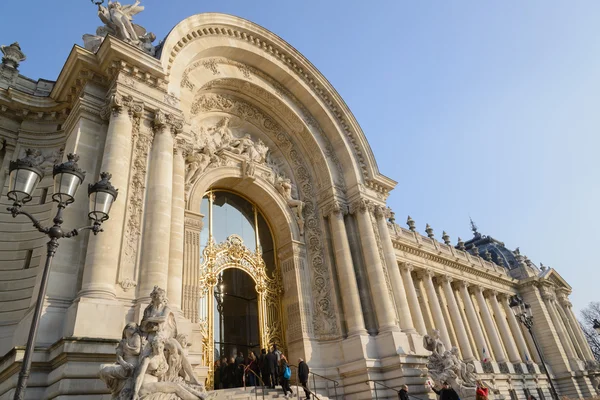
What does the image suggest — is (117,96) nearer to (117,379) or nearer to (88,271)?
(88,271)

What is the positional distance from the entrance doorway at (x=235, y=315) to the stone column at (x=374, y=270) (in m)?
3.99

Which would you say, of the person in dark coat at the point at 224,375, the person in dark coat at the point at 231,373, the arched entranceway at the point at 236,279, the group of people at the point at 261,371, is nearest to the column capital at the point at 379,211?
the arched entranceway at the point at 236,279

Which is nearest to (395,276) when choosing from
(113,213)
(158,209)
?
(158,209)

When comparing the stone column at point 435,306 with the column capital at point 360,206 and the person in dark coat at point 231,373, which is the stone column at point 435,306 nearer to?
the column capital at point 360,206

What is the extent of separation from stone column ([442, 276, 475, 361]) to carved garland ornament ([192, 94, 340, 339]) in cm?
1420

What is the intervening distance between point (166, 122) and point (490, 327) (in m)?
26.2

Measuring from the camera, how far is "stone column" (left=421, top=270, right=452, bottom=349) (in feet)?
77.1

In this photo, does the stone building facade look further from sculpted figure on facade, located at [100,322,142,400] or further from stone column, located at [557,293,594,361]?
stone column, located at [557,293,594,361]

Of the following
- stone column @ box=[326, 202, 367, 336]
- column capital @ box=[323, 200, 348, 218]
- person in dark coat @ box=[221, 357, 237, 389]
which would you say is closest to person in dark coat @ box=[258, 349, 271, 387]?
person in dark coat @ box=[221, 357, 237, 389]

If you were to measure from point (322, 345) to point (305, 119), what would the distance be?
27.6ft

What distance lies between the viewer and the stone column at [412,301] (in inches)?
838

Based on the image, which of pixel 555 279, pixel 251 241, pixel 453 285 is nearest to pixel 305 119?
pixel 251 241

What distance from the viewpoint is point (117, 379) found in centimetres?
584

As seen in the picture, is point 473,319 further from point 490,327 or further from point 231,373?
point 231,373
